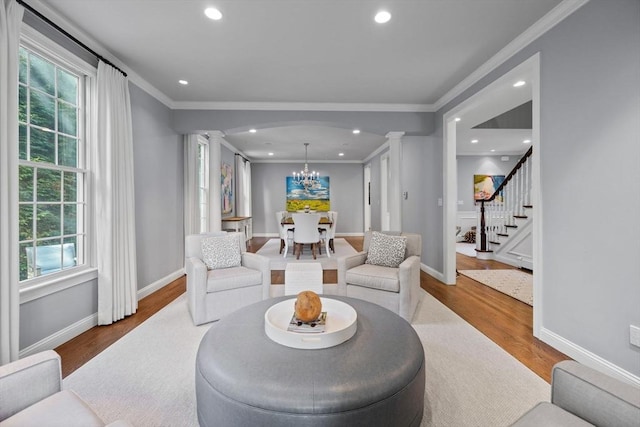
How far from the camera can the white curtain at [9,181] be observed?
186 cm

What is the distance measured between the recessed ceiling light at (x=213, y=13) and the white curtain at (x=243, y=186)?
568cm

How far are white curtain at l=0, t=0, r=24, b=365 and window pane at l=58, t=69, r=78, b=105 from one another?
61 centimetres

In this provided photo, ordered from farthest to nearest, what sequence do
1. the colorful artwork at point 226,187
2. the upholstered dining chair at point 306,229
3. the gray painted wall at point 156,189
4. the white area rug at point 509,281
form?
the colorful artwork at point 226,187 < the upholstered dining chair at point 306,229 < the white area rug at point 509,281 < the gray painted wall at point 156,189

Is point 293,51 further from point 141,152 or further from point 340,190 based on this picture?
point 340,190

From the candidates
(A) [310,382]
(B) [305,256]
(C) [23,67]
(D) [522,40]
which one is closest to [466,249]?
(B) [305,256]

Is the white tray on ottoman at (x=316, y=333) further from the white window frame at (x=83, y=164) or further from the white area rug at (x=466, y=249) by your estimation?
the white area rug at (x=466, y=249)

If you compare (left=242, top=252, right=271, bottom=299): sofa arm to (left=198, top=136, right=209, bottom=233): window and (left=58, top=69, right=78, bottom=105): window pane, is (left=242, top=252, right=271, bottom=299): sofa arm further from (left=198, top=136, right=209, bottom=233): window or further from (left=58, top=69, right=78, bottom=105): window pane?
(left=198, top=136, right=209, bottom=233): window

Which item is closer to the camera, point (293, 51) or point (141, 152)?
point (293, 51)

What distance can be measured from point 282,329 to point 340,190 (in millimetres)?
8562

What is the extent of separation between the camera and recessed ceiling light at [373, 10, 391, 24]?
2322mm

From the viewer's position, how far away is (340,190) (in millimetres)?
9992

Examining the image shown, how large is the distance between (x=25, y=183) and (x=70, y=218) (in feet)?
1.60

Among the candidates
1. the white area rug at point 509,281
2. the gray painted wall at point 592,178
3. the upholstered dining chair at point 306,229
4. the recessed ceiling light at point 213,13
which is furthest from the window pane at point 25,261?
the white area rug at point 509,281

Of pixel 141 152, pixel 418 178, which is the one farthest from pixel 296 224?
pixel 141 152
